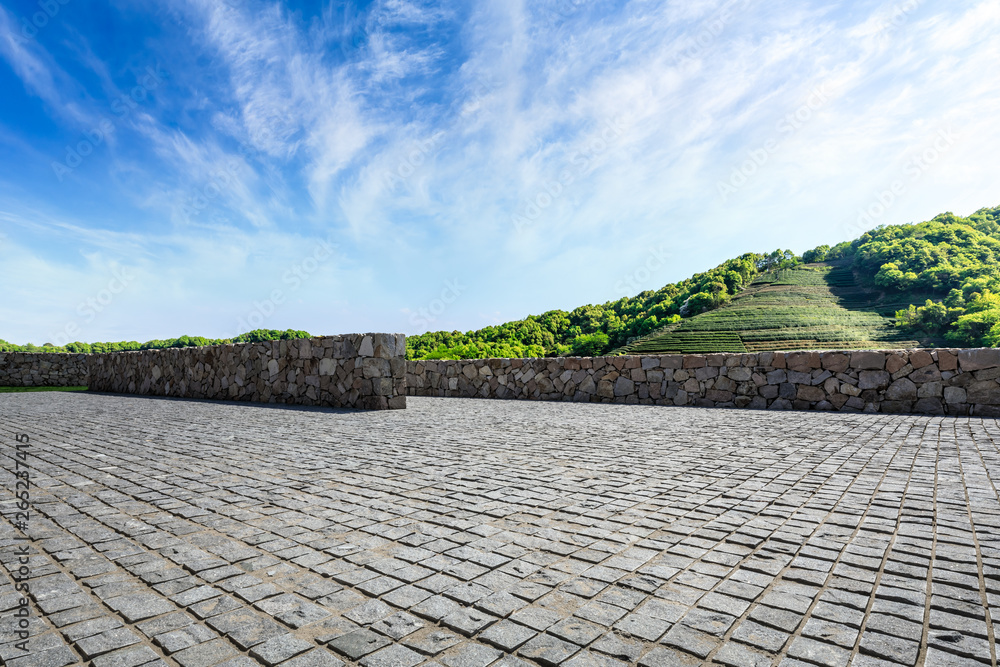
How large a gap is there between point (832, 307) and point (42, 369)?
70.4 m

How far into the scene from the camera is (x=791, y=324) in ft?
190

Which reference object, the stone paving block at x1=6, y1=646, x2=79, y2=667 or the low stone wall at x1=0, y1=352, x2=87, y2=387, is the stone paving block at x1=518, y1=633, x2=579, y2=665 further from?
the low stone wall at x1=0, y1=352, x2=87, y2=387

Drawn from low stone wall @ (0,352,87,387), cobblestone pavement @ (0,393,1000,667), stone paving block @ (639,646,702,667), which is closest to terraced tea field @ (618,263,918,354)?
low stone wall @ (0,352,87,387)

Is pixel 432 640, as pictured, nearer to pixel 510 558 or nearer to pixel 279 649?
pixel 279 649

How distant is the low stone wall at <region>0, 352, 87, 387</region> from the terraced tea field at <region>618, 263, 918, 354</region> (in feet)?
128

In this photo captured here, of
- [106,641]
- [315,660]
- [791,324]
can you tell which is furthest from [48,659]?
[791,324]

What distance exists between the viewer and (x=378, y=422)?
773 cm

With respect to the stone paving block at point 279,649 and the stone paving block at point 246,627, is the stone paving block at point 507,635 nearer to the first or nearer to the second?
the stone paving block at point 279,649

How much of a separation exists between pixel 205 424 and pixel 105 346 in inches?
942

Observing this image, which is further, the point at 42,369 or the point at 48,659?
the point at 42,369

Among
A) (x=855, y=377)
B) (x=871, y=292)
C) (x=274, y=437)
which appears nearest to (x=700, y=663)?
(x=274, y=437)

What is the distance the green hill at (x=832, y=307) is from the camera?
4372cm

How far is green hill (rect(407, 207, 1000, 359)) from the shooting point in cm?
4372

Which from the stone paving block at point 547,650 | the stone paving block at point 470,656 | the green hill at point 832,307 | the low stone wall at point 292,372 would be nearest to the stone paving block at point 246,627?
the stone paving block at point 470,656
